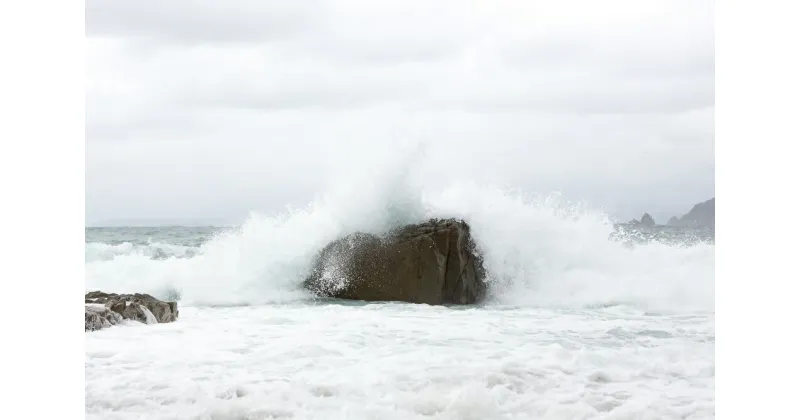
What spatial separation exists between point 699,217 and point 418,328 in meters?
1.84

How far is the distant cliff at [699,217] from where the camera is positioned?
4.04 meters

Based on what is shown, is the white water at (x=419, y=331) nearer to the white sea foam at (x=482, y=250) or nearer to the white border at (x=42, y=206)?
the white sea foam at (x=482, y=250)

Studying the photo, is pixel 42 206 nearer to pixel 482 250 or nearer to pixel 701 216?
pixel 482 250

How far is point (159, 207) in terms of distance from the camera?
4125 millimetres

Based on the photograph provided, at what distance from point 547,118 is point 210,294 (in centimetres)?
208

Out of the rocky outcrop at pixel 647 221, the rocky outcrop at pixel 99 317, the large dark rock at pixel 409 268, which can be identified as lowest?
the rocky outcrop at pixel 99 317

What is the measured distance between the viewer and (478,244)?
388cm

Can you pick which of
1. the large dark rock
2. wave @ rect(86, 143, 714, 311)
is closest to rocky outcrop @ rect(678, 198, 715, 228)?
wave @ rect(86, 143, 714, 311)

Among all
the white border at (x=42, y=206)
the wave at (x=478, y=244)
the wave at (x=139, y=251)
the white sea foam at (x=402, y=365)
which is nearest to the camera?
the white border at (x=42, y=206)

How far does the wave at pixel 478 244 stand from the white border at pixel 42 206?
1.09 m

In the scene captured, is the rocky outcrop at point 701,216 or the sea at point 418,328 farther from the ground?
the rocky outcrop at point 701,216

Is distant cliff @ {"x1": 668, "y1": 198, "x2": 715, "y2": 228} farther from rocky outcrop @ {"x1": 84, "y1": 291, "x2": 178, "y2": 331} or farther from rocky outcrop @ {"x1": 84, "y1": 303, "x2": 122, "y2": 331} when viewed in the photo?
rocky outcrop @ {"x1": 84, "y1": 303, "x2": 122, "y2": 331}
